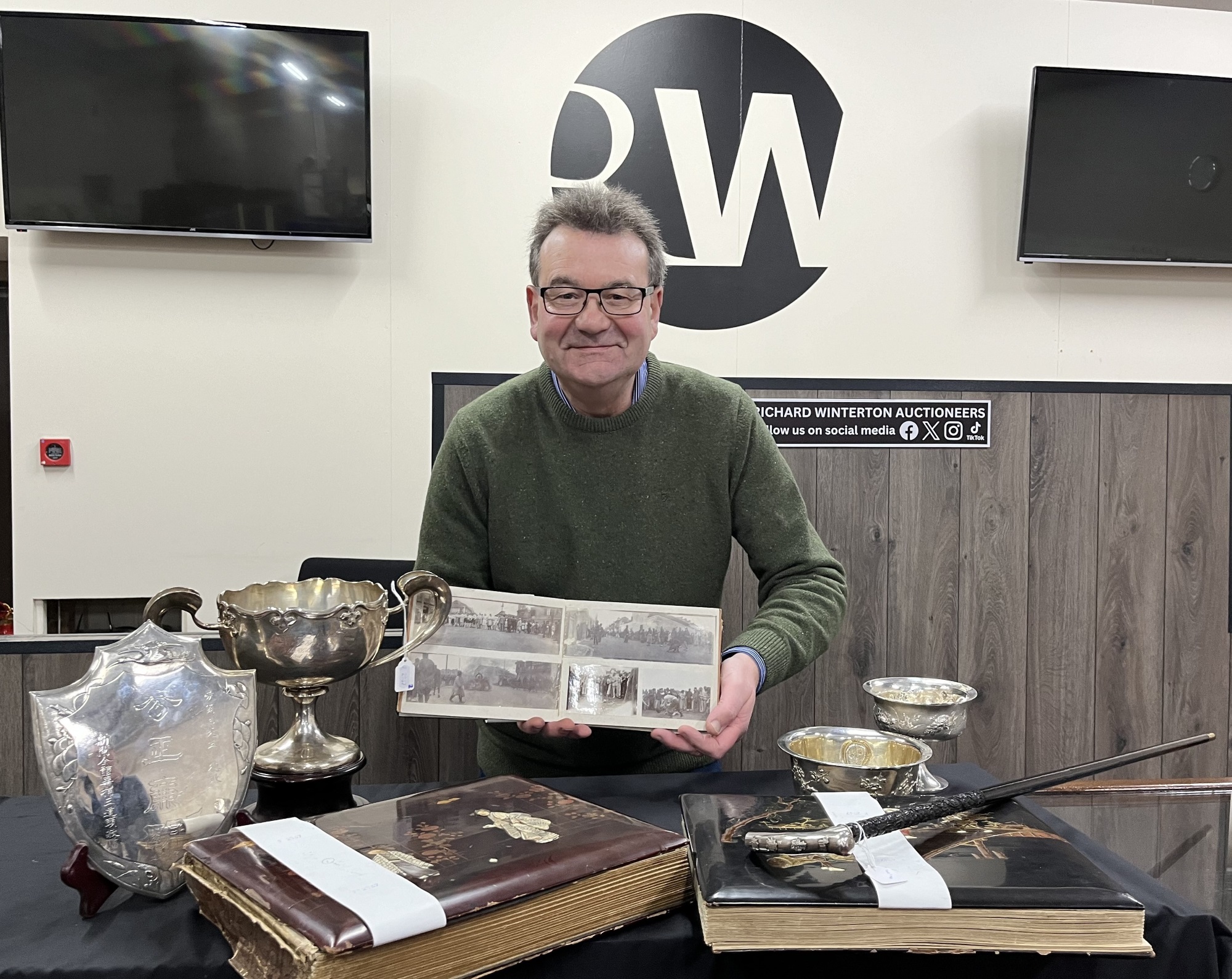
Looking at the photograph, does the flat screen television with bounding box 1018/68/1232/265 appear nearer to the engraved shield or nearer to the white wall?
the white wall

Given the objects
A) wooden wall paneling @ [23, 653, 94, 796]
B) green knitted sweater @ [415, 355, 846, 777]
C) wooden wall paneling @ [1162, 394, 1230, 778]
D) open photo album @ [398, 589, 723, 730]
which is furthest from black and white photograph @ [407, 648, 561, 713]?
wooden wall paneling @ [1162, 394, 1230, 778]

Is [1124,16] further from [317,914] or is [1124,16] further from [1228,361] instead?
[317,914]

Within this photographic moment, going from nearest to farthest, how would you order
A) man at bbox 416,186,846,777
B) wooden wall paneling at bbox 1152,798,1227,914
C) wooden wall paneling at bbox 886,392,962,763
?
1. wooden wall paneling at bbox 1152,798,1227,914
2. man at bbox 416,186,846,777
3. wooden wall paneling at bbox 886,392,962,763

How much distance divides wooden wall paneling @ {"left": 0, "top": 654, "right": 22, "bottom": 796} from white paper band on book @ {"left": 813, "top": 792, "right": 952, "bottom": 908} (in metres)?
1.97

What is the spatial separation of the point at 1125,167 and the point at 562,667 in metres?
2.41

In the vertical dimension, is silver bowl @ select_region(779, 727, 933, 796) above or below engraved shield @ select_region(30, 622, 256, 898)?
below

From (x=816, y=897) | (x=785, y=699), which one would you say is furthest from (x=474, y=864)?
(x=785, y=699)

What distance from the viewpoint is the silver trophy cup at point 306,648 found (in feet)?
3.49

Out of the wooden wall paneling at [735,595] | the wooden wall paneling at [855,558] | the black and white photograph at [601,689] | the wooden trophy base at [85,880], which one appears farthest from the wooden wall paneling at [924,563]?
the wooden trophy base at [85,880]

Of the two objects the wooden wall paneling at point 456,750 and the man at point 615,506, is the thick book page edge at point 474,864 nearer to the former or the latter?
the man at point 615,506

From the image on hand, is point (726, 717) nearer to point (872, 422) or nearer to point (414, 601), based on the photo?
point (414, 601)

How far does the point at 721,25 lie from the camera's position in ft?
8.61

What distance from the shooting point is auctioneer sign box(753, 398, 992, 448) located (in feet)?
8.82

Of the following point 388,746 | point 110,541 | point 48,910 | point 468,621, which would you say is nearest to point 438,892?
point 48,910
